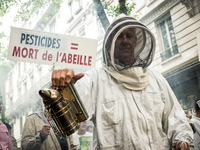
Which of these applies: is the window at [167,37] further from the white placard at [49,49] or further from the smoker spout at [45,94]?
the smoker spout at [45,94]

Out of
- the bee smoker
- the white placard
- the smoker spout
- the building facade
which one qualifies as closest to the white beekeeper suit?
the bee smoker

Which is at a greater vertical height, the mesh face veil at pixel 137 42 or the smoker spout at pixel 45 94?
the mesh face veil at pixel 137 42

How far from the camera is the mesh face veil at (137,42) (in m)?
2.12

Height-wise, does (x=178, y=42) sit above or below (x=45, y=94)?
above

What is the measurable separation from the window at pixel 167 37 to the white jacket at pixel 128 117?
265 inches

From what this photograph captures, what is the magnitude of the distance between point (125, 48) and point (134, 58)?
6.8 inches

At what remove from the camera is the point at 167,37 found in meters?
8.63

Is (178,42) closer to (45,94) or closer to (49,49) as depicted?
(49,49)

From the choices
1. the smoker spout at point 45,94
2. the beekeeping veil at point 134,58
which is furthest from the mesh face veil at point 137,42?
the smoker spout at point 45,94

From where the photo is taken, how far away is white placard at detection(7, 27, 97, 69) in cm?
342

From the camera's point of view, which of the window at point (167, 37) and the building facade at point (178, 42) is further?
the window at point (167, 37)

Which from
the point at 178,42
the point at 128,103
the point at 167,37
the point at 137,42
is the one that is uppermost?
the point at 167,37

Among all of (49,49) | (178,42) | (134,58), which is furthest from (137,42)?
(178,42)

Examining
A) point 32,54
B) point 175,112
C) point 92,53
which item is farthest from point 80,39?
point 175,112
